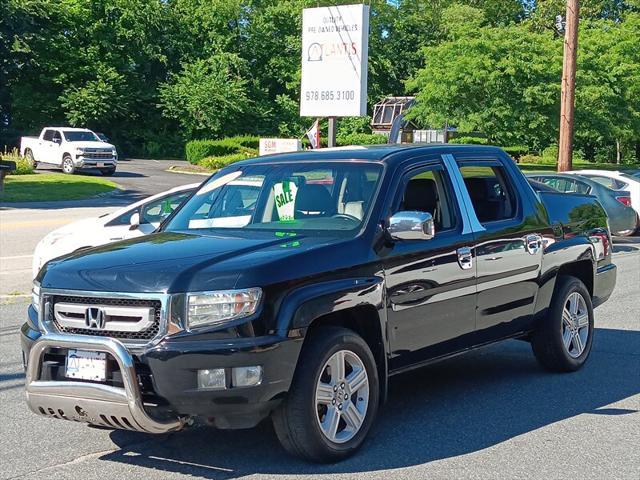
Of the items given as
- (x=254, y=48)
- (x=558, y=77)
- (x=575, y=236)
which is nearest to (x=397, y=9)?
(x=254, y=48)

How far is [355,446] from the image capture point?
571cm

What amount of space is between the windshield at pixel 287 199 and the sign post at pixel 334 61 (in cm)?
1410

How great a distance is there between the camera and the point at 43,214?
Answer: 2617cm

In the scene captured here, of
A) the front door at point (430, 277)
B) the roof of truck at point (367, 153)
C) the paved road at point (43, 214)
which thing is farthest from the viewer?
the paved road at point (43, 214)

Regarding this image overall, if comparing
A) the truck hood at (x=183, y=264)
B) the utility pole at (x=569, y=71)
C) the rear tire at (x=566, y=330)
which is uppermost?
the utility pole at (x=569, y=71)

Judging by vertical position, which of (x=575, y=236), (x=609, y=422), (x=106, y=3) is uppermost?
(x=106, y=3)

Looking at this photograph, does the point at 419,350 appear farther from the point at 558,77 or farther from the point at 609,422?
the point at 558,77

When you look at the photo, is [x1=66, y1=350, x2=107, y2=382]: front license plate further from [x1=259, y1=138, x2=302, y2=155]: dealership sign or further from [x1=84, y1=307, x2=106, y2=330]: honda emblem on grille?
[x1=259, y1=138, x2=302, y2=155]: dealership sign

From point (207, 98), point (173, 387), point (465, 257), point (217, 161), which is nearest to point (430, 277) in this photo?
point (465, 257)

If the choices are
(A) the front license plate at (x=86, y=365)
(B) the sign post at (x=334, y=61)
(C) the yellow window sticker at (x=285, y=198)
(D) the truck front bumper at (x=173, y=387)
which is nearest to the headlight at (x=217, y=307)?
(D) the truck front bumper at (x=173, y=387)

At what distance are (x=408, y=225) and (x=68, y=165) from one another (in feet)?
124

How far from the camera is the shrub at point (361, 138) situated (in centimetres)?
5783

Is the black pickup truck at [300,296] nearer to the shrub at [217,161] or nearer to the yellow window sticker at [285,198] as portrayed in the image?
the yellow window sticker at [285,198]

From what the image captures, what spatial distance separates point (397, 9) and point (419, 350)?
226ft
